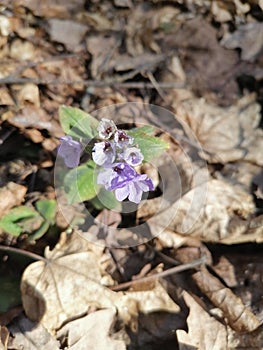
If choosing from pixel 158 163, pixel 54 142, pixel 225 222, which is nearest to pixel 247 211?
pixel 225 222

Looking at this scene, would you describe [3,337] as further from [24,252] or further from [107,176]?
[107,176]

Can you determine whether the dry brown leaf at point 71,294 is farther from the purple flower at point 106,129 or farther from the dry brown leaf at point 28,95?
the dry brown leaf at point 28,95

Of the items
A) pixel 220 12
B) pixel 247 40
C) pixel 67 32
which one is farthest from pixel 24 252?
pixel 220 12

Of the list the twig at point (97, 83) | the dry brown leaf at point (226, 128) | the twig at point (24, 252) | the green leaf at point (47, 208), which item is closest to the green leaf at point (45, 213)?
the green leaf at point (47, 208)

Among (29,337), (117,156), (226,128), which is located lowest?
(29,337)

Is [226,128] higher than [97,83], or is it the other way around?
[97,83]

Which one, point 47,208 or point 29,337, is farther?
point 47,208

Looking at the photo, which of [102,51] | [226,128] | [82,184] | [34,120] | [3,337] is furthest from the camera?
[102,51]
